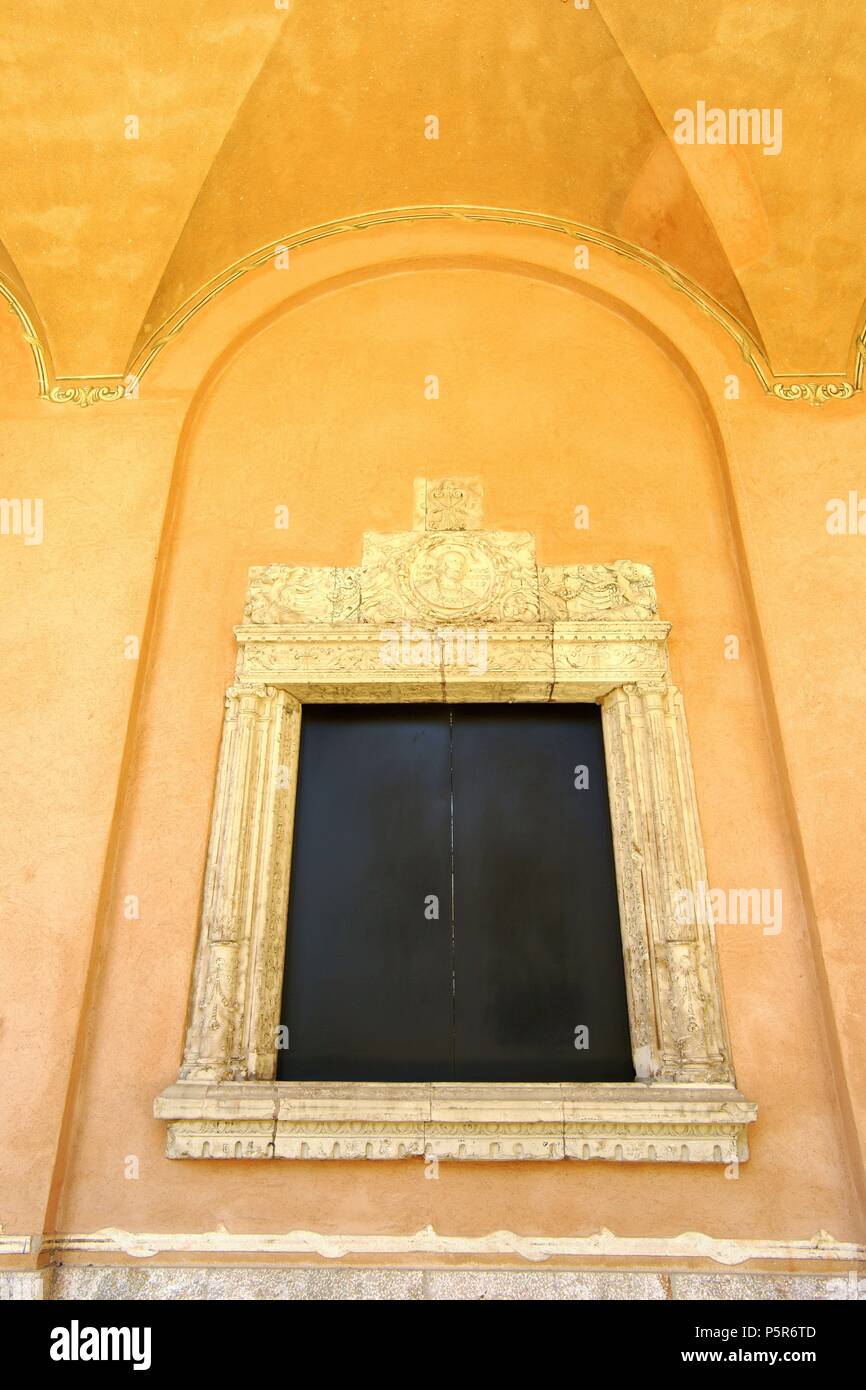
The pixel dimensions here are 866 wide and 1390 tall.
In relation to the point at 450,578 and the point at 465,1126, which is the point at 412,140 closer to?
the point at 450,578

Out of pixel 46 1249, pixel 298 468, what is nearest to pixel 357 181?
pixel 298 468

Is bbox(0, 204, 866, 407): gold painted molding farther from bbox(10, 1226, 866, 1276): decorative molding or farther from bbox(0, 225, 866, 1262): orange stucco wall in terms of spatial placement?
bbox(10, 1226, 866, 1276): decorative molding

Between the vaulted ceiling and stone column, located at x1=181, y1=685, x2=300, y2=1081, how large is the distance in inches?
83.9

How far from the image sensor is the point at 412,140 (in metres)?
4.67

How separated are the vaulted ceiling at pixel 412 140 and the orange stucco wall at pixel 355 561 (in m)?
0.36

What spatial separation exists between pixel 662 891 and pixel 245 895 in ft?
5.76

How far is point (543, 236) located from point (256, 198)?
5.22 feet

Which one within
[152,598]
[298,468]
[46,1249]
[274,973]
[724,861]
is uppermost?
[298,468]

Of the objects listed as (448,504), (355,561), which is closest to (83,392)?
(355,561)

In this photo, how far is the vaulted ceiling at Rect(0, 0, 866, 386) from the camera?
4.16 m

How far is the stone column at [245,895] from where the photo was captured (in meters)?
3.56

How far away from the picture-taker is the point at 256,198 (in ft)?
15.4

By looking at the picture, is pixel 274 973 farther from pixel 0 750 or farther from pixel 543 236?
pixel 543 236

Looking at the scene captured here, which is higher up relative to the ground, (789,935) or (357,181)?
(357,181)
